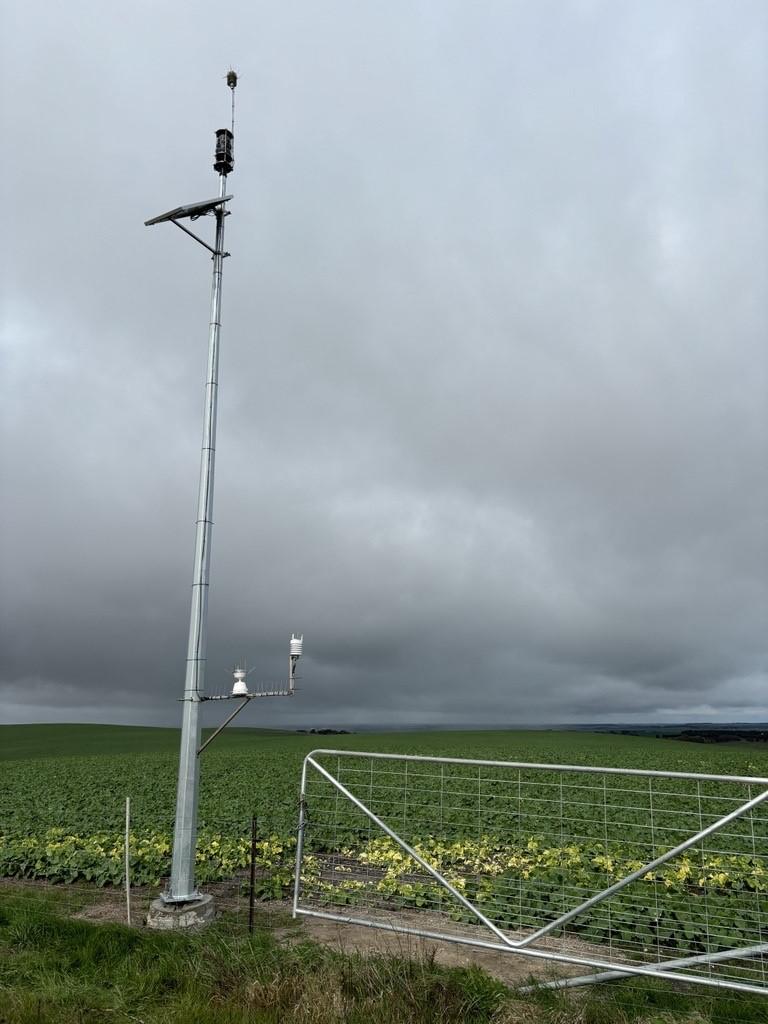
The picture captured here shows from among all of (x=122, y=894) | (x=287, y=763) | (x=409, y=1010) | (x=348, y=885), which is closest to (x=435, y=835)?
(x=348, y=885)

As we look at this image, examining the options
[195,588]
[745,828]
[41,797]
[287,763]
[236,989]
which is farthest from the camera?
[287,763]

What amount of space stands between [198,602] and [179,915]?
360cm

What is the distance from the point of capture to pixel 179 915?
7684 mm

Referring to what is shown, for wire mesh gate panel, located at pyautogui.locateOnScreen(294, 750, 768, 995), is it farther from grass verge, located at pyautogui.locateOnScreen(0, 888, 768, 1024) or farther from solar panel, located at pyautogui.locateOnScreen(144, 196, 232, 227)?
solar panel, located at pyautogui.locateOnScreen(144, 196, 232, 227)

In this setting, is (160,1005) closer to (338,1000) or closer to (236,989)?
(236,989)

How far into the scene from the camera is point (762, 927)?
304 inches

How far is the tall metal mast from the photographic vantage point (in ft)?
26.2

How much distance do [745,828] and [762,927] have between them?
7849 millimetres

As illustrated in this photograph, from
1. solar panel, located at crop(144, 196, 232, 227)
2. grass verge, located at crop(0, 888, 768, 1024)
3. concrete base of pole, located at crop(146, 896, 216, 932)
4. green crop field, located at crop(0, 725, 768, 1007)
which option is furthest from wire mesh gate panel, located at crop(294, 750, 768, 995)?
solar panel, located at crop(144, 196, 232, 227)

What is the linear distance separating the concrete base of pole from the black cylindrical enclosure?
10045mm

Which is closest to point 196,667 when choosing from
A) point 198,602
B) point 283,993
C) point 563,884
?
point 198,602

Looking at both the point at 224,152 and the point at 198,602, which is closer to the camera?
the point at 198,602

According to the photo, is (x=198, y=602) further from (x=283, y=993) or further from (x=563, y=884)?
(x=563, y=884)

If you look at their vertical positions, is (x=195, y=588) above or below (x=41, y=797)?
above
